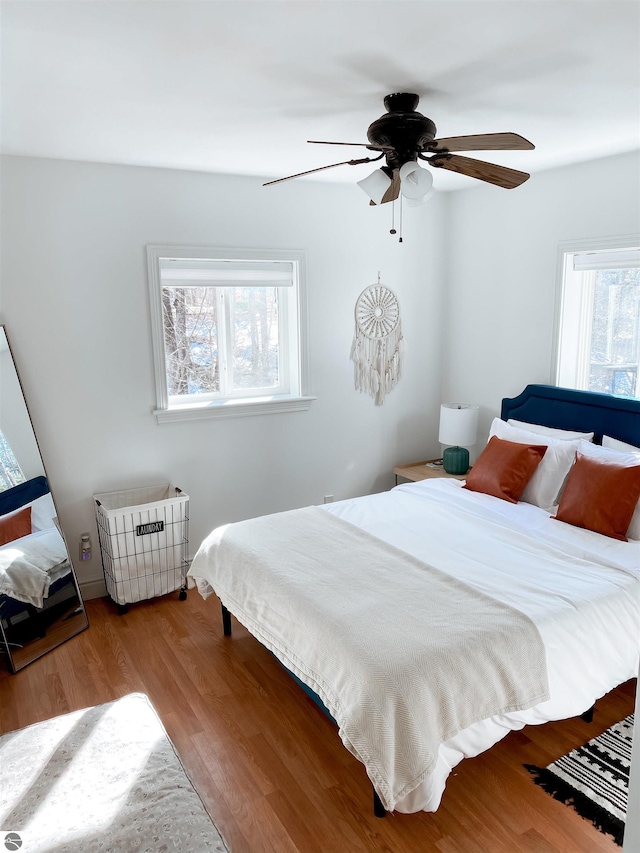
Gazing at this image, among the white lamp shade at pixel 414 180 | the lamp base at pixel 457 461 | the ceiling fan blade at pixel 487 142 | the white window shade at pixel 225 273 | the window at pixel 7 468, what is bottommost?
the lamp base at pixel 457 461

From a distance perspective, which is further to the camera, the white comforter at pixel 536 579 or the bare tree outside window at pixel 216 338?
the bare tree outside window at pixel 216 338

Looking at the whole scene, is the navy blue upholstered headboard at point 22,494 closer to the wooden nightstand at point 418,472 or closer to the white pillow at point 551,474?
the wooden nightstand at point 418,472

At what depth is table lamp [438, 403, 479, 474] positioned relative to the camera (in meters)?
4.47

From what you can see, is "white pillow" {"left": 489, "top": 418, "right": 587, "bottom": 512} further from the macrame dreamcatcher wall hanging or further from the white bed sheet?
the macrame dreamcatcher wall hanging

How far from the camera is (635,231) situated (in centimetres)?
353

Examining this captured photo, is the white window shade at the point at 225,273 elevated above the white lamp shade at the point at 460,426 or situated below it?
above

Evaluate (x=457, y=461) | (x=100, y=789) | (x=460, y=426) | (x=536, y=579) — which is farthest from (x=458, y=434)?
(x=100, y=789)

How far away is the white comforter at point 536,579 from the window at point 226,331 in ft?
3.87

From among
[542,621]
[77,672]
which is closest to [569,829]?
[542,621]

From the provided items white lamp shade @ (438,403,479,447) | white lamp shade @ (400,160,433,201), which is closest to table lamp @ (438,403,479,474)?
white lamp shade @ (438,403,479,447)

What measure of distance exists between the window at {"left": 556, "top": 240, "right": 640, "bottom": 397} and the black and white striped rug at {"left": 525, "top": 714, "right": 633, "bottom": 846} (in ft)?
6.98

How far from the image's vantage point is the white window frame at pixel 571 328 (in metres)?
3.99

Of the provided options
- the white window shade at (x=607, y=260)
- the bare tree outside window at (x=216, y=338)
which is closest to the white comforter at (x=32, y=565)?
the bare tree outside window at (x=216, y=338)

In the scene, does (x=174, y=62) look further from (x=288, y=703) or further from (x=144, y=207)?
(x=288, y=703)
